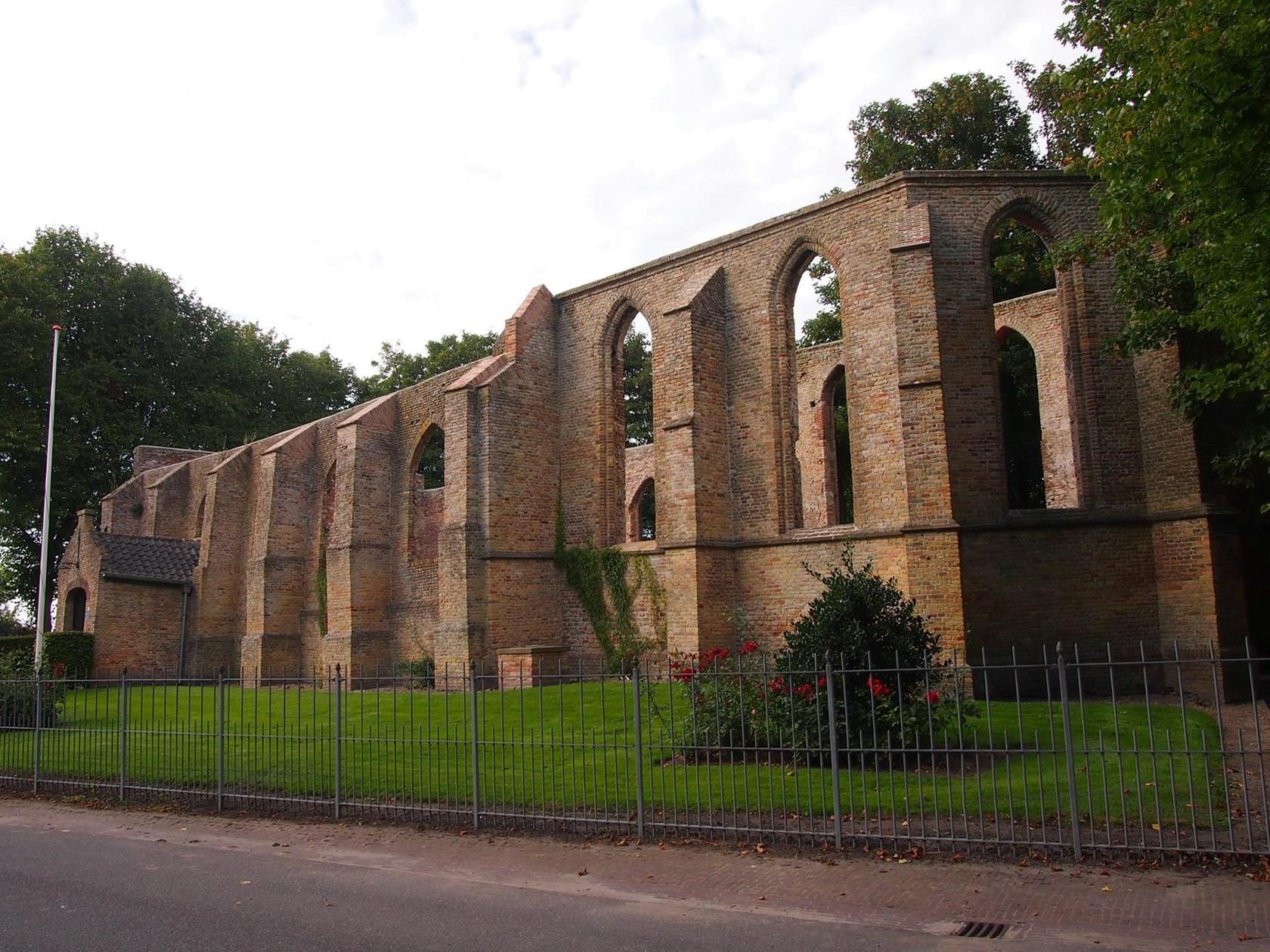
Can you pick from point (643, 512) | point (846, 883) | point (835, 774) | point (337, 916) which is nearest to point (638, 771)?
point (835, 774)

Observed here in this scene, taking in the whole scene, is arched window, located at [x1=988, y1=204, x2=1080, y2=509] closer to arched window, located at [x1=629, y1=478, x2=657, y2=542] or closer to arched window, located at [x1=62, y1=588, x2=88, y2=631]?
arched window, located at [x1=629, y1=478, x2=657, y2=542]

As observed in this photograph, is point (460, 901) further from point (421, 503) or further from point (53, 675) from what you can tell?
point (421, 503)

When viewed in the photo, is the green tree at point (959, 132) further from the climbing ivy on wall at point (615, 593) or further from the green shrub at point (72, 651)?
the green shrub at point (72, 651)

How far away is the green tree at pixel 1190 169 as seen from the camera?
9227mm

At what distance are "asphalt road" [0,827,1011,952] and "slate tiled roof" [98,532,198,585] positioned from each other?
66.7ft

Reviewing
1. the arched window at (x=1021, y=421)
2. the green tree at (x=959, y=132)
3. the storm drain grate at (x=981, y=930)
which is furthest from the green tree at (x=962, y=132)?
the storm drain grate at (x=981, y=930)

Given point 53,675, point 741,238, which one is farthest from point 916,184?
point 53,675

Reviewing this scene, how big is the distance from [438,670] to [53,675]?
7081 mm

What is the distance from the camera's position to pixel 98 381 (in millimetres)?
35938

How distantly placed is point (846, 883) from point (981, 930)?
1203mm

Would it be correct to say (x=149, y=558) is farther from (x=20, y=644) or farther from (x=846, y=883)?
(x=846, y=883)

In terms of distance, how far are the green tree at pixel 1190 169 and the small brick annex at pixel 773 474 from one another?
6.69ft

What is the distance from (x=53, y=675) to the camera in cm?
1784

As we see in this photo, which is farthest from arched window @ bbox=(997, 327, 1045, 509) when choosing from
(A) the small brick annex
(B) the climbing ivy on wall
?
(B) the climbing ivy on wall
